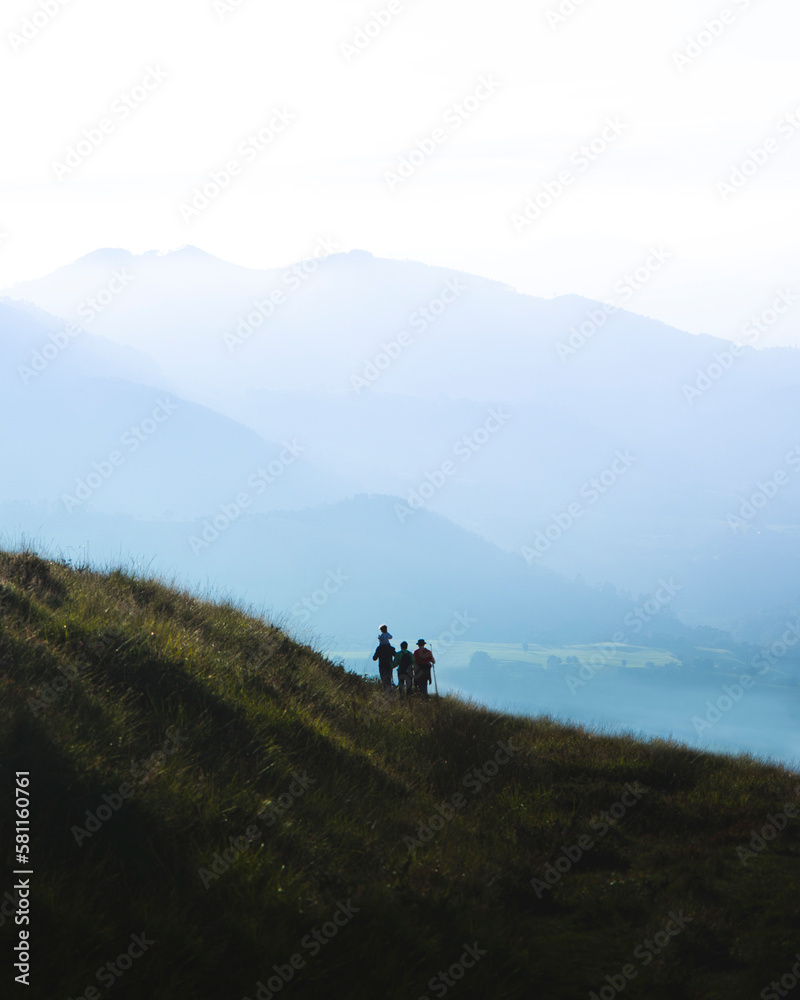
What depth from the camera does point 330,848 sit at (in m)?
6.96

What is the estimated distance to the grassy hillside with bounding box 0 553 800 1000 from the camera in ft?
17.7

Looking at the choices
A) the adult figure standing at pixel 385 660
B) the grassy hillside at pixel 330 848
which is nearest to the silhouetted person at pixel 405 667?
the adult figure standing at pixel 385 660

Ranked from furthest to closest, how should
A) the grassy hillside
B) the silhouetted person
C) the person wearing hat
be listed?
the silhouetted person
the person wearing hat
the grassy hillside

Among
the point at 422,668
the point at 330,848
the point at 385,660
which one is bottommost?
the point at 330,848

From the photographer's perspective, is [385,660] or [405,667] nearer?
[405,667]

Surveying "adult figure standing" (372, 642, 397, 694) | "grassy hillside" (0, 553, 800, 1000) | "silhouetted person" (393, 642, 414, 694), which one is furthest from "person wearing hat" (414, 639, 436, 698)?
"grassy hillside" (0, 553, 800, 1000)

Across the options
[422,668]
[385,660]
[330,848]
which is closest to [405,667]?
[422,668]

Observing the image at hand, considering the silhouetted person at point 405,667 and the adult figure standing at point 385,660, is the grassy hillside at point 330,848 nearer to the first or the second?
the silhouetted person at point 405,667

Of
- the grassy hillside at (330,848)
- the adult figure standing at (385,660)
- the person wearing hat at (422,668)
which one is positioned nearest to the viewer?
the grassy hillside at (330,848)

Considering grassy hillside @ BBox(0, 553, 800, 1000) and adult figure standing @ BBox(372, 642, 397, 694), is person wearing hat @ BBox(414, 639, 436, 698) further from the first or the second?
grassy hillside @ BBox(0, 553, 800, 1000)

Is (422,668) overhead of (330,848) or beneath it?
overhead

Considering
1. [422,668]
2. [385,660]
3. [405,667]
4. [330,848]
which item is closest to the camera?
[330,848]

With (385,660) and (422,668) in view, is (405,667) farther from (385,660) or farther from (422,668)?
→ (385,660)

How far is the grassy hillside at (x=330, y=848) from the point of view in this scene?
17.7 feet
